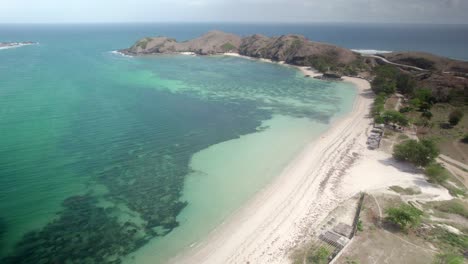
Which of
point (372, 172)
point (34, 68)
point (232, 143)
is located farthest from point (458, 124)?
point (34, 68)

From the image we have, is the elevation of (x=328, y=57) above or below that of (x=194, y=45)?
below

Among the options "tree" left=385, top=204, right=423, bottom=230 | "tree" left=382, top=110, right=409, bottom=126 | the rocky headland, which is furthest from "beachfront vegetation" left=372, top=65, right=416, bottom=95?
"tree" left=385, top=204, right=423, bottom=230

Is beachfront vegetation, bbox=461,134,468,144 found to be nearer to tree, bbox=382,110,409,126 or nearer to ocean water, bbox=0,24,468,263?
tree, bbox=382,110,409,126

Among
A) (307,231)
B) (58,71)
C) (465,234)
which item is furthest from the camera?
(58,71)

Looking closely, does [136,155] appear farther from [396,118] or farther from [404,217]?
[396,118]

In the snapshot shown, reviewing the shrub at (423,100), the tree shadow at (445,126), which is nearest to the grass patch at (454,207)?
the tree shadow at (445,126)

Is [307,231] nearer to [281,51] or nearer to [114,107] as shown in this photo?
Answer: [114,107]

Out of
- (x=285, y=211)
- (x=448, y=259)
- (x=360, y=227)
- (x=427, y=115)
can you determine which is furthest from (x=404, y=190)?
(x=427, y=115)
